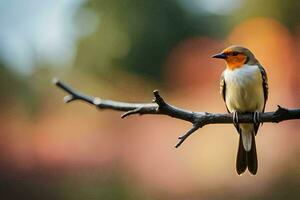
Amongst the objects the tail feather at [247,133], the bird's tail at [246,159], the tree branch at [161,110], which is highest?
the tail feather at [247,133]

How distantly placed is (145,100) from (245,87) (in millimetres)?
10447

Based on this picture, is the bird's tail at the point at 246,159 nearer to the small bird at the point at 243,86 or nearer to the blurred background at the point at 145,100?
the small bird at the point at 243,86

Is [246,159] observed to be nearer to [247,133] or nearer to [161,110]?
[247,133]

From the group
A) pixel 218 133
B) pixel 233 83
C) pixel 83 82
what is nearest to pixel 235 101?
pixel 233 83

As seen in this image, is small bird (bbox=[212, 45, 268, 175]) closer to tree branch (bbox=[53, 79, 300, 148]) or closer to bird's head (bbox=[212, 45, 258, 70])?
bird's head (bbox=[212, 45, 258, 70])

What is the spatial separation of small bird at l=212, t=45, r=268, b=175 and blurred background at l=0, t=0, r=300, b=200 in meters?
4.29

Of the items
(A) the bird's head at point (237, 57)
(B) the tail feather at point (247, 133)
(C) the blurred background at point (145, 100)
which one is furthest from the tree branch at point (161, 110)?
(C) the blurred background at point (145, 100)

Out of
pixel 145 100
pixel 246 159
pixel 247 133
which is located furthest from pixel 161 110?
pixel 145 100

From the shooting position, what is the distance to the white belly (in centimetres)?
235

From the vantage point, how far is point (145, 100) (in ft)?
42.1

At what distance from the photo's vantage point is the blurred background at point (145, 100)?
25.0 feet

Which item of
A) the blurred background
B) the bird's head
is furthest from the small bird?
the blurred background

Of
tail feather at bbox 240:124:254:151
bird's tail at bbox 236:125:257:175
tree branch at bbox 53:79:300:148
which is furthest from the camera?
tail feather at bbox 240:124:254:151

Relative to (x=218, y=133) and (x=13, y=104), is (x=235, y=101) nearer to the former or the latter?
(x=218, y=133)
